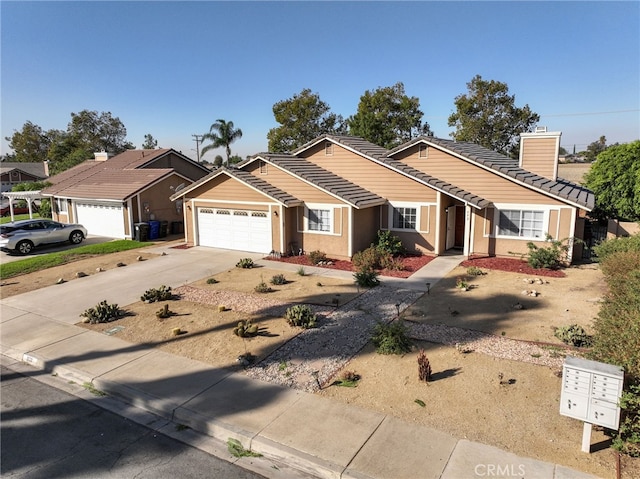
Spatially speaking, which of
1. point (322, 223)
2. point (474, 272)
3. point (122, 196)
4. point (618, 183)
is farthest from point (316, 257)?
point (618, 183)

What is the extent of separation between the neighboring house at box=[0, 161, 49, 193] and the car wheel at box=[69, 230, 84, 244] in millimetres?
46944

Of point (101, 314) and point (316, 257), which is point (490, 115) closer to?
point (316, 257)

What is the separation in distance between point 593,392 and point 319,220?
13.9 meters

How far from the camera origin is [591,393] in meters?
5.51

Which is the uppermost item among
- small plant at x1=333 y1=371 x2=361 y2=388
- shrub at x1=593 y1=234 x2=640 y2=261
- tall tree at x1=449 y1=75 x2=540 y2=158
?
tall tree at x1=449 y1=75 x2=540 y2=158

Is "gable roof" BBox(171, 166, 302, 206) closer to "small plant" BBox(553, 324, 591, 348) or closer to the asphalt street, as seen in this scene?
"small plant" BBox(553, 324, 591, 348)

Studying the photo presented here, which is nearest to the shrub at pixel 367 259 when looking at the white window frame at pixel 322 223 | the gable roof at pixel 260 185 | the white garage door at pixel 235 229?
the white window frame at pixel 322 223

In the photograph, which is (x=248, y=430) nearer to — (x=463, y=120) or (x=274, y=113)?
(x=463, y=120)

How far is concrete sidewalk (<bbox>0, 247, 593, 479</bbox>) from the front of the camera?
571cm

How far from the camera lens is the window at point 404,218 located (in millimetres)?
18766

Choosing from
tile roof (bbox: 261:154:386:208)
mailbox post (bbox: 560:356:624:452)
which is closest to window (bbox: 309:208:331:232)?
tile roof (bbox: 261:154:386:208)

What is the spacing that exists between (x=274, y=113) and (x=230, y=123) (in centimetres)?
584

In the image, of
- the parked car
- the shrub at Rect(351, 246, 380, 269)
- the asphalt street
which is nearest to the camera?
the asphalt street

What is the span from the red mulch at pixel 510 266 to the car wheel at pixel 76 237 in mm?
19914
